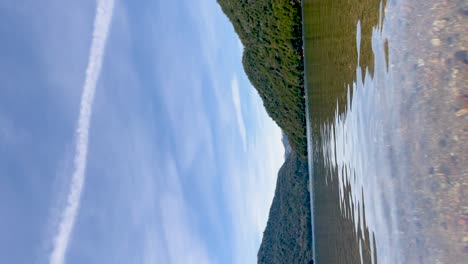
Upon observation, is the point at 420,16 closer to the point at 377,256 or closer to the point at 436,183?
the point at 436,183

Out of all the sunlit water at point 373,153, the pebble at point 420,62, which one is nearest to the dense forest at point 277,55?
the sunlit water at point 373,153

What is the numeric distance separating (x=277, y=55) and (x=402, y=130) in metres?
7.82

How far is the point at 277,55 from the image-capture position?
1091 centimetres

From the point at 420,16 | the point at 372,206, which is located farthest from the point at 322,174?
the point at 420,16

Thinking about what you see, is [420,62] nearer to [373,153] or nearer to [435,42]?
[435,42]

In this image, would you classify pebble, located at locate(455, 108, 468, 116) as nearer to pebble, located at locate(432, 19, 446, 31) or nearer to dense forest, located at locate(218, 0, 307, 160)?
pebble, located at locate(432, 19, 446, 31)

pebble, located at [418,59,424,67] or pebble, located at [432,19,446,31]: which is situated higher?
pebble, located at [432,19,446,31]

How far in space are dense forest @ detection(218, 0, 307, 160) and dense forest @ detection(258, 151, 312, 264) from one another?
1570mm

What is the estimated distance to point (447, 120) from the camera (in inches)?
109

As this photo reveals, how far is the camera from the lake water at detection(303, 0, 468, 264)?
271 cm

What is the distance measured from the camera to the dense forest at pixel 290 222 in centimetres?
1347

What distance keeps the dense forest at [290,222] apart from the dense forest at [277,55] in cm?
157

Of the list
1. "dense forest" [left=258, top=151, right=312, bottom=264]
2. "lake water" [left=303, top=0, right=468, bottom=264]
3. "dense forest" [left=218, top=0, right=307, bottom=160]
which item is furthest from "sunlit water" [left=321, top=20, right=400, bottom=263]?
"dense forest" [left=258, top=151, right=312, bottom=264]

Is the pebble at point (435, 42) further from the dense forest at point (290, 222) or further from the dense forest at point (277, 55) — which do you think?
the dense forest at point (290, 222)
